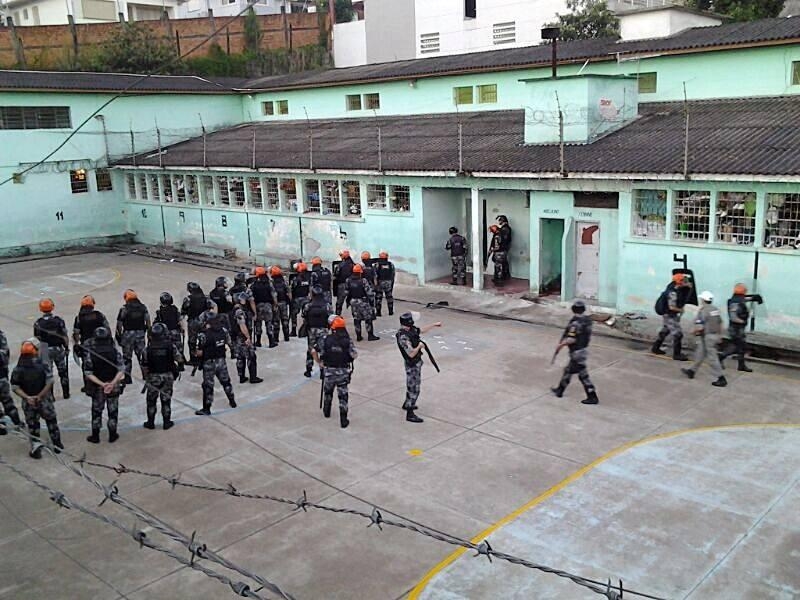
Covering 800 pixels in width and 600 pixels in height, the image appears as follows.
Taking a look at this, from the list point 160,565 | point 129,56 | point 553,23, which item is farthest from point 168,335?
point 129,56

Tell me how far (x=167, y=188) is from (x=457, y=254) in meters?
15.0

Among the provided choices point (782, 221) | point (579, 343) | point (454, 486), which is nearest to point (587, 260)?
point (782, 221)

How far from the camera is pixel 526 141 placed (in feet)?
62.0

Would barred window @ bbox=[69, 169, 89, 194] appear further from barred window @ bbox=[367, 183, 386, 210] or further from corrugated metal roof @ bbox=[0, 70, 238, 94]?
barred window @ bbox=[367, 183, 386, 210]

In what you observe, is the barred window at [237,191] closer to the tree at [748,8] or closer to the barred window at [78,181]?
the barred window at [78,181]

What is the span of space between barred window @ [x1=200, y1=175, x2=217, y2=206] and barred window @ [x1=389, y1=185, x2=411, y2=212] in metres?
9.27

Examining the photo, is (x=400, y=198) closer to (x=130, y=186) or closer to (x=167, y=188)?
(x=167, y=188)

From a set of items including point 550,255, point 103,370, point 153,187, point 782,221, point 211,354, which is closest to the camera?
point 103,370

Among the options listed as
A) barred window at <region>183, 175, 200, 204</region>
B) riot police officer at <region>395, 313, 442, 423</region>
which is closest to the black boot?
riot police officer at <region>395, 313, 442, 423</region>

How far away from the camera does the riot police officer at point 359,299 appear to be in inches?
587

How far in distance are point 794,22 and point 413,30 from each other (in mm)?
30387

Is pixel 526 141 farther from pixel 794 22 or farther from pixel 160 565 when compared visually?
pixel 160 565

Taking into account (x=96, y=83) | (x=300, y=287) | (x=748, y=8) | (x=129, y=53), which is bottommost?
(x=300, y=287)

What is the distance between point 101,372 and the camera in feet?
33.4
